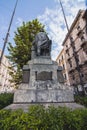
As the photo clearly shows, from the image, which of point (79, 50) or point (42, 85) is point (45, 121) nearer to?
point (42, 85)

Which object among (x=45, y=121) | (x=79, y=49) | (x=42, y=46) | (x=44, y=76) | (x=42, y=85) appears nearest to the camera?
(x=45, y=121)

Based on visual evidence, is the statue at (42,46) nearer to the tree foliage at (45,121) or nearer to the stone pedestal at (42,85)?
the stone pedestal at (42,85)

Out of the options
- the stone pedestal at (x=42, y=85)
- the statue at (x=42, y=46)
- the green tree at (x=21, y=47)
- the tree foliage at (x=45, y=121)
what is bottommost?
the tree foliage at (x=45, y=121)

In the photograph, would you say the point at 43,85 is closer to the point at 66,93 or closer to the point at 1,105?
the point at 66,93

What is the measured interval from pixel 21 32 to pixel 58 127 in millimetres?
15016

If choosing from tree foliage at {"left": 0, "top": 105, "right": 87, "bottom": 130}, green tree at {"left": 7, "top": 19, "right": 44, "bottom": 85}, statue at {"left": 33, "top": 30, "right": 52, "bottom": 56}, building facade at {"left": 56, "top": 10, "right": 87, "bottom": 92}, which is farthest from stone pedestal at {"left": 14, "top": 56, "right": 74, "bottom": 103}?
building facade at {"left": 56, "top": 10, "right": 87, "bottom": 92}

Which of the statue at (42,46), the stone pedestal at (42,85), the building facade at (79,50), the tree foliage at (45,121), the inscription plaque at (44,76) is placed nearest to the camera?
the tree foliage at (45,121)

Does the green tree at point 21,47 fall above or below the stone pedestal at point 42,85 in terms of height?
above

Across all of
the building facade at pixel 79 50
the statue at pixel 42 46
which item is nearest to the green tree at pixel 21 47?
the statue at pixel 42 46

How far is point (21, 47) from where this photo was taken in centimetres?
1429

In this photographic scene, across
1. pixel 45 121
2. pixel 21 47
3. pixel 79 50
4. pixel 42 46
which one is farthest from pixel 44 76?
pixel 79 50

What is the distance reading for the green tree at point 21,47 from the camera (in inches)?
547

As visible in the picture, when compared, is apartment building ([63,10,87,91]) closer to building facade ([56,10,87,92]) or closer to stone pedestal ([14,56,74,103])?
building facade ([56,10,87,92])

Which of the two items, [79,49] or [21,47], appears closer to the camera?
[21,47]
